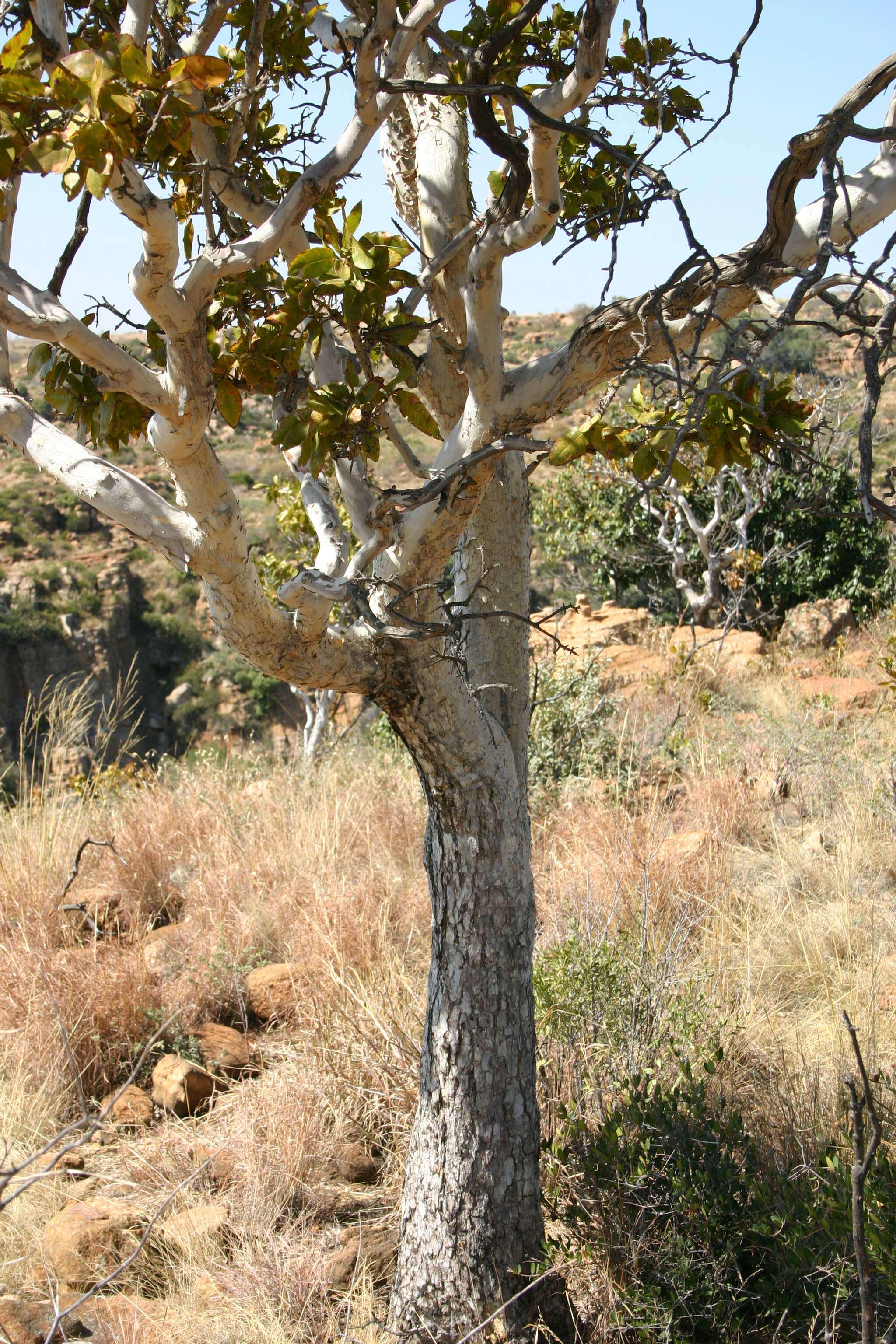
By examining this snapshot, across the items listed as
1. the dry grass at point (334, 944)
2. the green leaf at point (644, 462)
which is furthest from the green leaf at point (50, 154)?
the dry grass at point (334, 944)

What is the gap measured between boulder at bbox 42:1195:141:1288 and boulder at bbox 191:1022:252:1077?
76 cm

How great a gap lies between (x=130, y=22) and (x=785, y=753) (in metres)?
5.04

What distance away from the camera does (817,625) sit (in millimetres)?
10375

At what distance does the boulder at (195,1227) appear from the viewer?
8.71 ft

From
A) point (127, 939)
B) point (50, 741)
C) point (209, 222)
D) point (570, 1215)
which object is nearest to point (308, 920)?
point (127, 939)

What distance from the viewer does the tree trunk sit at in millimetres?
2223

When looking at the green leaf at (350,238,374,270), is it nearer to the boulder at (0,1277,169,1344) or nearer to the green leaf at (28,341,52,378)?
the green leaf at (28,341,52,378)

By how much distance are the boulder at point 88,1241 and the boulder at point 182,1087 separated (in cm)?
56

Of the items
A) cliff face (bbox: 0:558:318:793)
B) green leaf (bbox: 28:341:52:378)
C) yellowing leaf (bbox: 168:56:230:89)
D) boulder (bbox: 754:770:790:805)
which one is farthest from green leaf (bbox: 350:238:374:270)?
cliff face (bbox: 0:558:318:793)

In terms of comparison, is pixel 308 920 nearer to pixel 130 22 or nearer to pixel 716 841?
A: pixel 716 841

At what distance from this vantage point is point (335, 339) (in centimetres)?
214

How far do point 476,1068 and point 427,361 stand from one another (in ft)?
5.79

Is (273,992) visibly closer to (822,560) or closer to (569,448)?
(569,448)

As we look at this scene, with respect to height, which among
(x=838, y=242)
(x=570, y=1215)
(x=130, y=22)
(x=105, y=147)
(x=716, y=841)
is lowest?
(x=570, y=1215)
